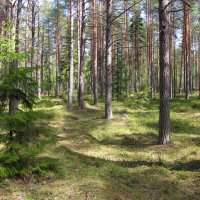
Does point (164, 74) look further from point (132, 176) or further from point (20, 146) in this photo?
point (20, 146)

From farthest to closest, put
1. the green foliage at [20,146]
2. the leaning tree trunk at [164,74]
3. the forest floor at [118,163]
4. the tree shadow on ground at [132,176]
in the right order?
the leaning tree trunk at [164,74]
the tree shadow on ground at [132,176]
the forest floor at [118,163]
the green foliage at [20,146]

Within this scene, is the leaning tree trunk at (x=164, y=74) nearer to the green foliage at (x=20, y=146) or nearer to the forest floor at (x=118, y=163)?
the forest floor at (x=118, y=163)

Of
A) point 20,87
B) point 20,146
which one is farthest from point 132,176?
point 20,87

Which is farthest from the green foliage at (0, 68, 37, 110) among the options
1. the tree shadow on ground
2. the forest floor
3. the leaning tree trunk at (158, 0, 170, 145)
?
the leaning tree trunk at (158, 0, 170, 145)

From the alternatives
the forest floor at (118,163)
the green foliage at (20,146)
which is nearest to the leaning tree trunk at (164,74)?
the forest floor at (118,163)

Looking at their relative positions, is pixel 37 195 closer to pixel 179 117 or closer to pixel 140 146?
pixel 140 146

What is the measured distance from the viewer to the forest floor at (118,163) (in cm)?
707

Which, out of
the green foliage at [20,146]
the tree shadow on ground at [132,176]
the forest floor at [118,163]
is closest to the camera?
the green foliage at [20,146]

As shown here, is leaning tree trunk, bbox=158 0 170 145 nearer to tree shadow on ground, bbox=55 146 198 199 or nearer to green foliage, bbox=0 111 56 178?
tree shadow on ground, bbox=55 146 198 199

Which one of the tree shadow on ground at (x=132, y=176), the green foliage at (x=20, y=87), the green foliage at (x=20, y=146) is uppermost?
the green foliage at (x=20, y=87)

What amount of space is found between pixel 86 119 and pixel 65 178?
9.87m

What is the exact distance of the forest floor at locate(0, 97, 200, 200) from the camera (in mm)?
7070

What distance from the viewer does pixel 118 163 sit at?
9805mm

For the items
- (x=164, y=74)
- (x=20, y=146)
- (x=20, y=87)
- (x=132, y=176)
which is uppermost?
(x=164, y=74)
